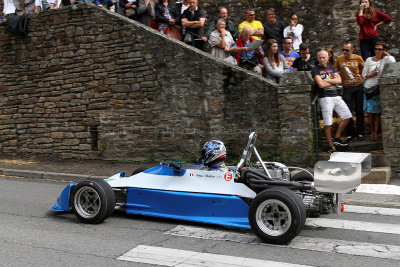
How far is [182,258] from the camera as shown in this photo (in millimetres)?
5930

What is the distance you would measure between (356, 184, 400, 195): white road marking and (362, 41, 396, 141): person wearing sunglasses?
5.63 ft

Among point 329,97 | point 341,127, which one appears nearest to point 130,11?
point 329,97

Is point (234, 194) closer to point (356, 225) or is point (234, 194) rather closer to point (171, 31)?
point (356, 225)

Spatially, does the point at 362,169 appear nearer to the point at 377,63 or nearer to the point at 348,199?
the point at 348,199

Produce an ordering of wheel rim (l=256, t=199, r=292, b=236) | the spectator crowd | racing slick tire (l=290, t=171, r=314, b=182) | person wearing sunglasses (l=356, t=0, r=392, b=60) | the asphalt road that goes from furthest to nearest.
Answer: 1. person wearing sunglasses (l=356, t=0, r=392, b=60)
2. the spectator crowd
3. racing slick tire (l=290, t=171, r=314, b=182)
4. wheel rim (l=256, t=199, r=292, b=236)
5. the asphalt road

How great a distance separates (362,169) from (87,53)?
919 cm

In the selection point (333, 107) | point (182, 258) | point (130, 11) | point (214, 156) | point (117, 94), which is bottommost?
point (182, 258)

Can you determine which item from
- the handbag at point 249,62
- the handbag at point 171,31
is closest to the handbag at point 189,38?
the handbag at point 171,31

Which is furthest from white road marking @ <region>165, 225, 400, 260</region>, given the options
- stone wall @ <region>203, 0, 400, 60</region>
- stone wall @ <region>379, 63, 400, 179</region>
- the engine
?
stone wall @ <region>203, 0, 400, 60</region>

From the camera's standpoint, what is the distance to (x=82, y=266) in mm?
5660

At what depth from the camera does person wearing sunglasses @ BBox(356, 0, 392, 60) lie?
12594 millimetres

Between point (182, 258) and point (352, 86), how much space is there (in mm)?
7193

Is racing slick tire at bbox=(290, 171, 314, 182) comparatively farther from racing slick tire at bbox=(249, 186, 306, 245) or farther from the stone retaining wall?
the stone retaining wall

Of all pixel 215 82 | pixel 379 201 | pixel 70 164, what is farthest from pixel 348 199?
pixel 70 164
